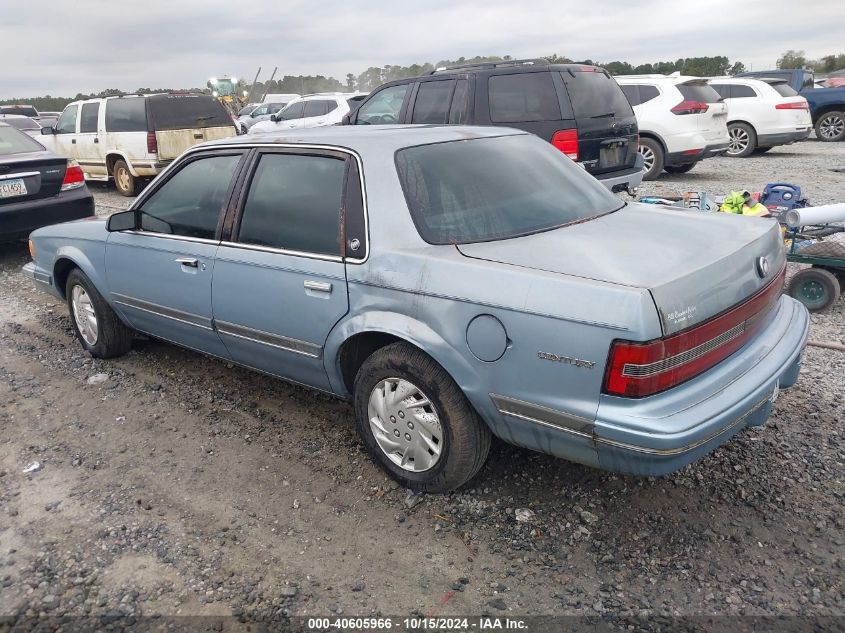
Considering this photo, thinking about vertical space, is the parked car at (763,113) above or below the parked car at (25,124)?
below

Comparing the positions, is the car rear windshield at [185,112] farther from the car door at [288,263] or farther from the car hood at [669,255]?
the car hood at [669,255]

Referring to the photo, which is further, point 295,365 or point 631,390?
point 295,365

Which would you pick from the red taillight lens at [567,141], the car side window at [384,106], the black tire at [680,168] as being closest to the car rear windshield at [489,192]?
the red taillight lens at [567,141]

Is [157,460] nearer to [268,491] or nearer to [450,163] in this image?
[268,491]

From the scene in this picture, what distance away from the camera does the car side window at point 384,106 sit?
7.87 m

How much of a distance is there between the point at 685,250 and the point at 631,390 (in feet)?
2.30

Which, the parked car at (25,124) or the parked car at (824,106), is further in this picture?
the parked car at (824,106)

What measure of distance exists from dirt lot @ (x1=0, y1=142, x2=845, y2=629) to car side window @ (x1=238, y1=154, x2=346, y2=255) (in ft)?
3.58

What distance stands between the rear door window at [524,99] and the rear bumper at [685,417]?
4819mm

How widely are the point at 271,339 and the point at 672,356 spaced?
193cm

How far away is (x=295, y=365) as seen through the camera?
134 inches

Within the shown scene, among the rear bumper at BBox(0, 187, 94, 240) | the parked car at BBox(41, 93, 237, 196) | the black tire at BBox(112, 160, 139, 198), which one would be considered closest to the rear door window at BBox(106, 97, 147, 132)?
the parked car at BBox(41, 93, 237, 196)

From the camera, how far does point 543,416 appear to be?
8.22ft

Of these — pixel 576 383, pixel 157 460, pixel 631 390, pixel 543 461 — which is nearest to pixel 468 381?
pixel 576 383
